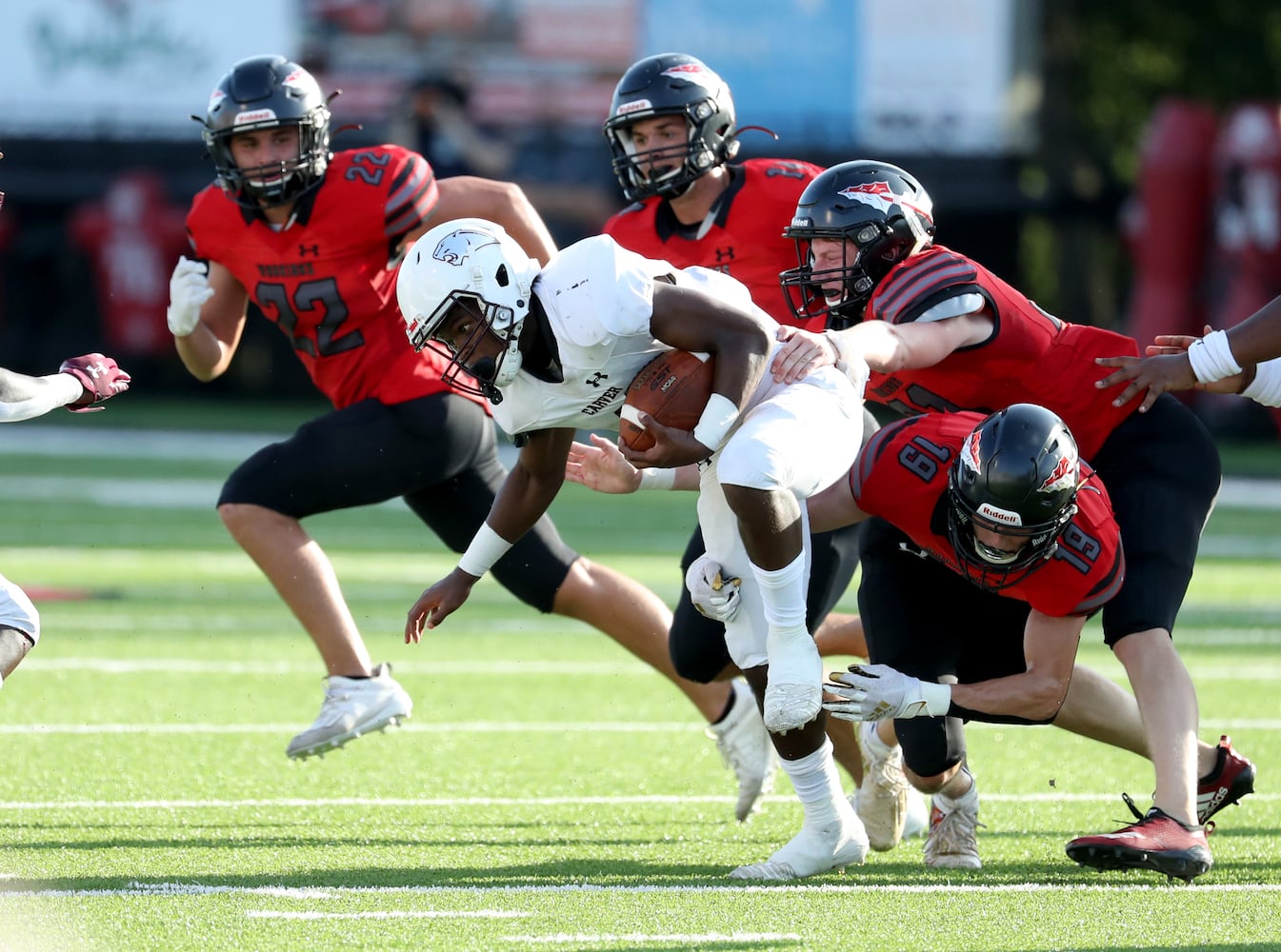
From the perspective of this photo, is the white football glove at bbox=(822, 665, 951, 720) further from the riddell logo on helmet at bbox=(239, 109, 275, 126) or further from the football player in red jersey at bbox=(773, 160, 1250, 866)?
the riddell logo on helmet at bbox=(239, 109, 275, 126)

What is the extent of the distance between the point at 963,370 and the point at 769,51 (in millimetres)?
14239

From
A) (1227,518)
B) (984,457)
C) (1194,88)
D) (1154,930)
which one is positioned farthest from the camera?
(1194,88)

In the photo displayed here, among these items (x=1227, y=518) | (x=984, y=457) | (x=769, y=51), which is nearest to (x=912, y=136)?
(x=769, y=51)

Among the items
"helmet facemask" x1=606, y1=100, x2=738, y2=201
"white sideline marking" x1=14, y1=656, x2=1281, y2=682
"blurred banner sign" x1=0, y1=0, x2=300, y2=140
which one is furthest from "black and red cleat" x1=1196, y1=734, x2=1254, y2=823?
"blurred banner sign" x1=0, y1=0, x2=300, y2=140

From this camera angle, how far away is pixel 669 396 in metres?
3.81

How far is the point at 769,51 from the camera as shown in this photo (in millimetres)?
17875

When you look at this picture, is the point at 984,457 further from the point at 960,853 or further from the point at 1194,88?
the point at 1194,88

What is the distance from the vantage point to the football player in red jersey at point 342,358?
4.83 m

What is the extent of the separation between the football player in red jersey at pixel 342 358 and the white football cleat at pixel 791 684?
94cm

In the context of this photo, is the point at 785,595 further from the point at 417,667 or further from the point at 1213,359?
the point at 417,667

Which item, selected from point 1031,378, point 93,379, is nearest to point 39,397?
point 93,379

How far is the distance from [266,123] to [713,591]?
2.03 metres

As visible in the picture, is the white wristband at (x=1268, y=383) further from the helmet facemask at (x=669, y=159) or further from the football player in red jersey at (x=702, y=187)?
the helmet facemask at (x=669, y=159)

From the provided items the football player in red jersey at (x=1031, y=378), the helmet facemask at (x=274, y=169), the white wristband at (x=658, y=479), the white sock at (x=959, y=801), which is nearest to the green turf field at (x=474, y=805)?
the white sock at (x=959, y=801)
